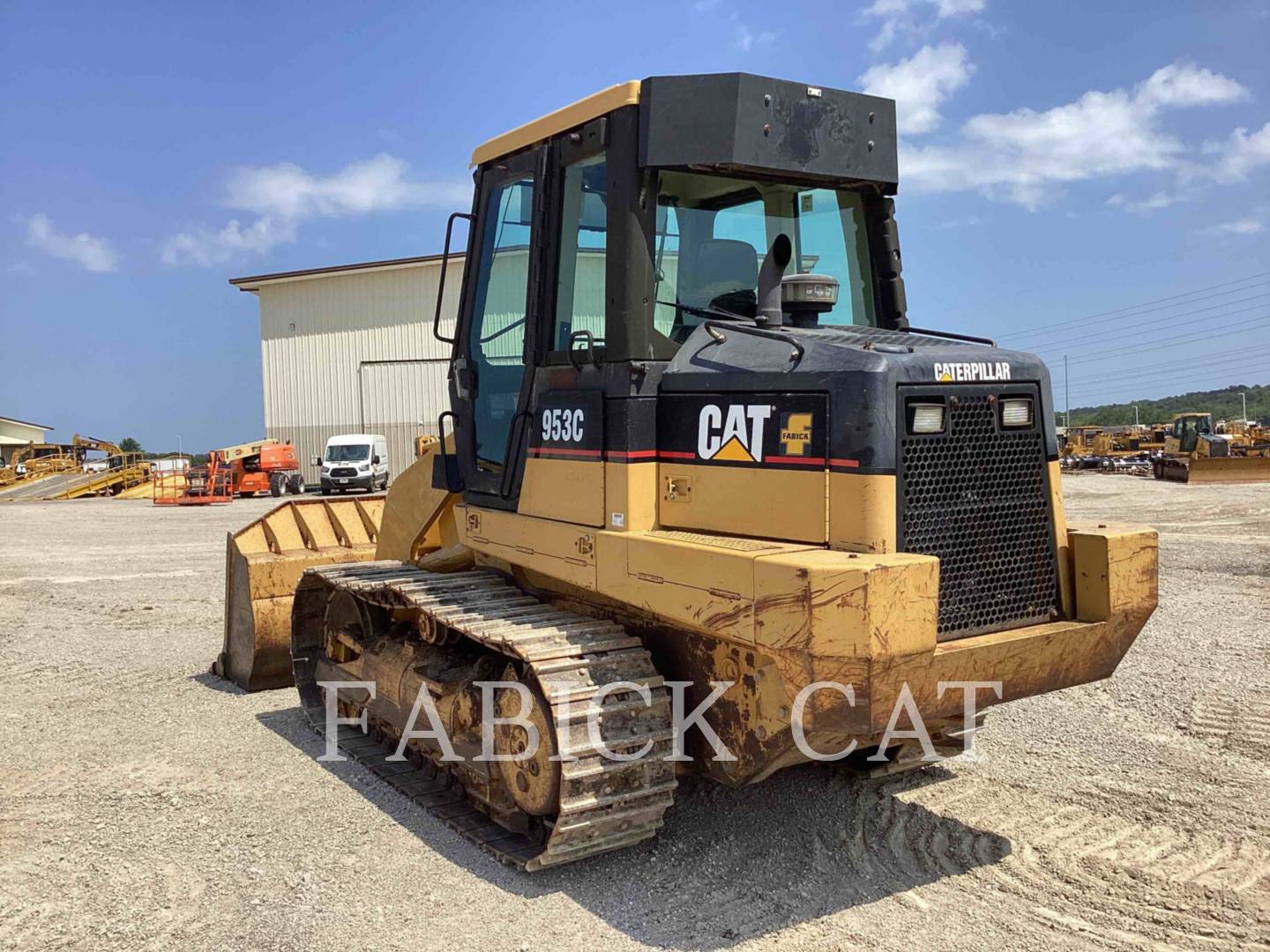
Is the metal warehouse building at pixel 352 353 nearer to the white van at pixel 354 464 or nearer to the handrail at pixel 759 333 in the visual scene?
the white van at pixel 354 464

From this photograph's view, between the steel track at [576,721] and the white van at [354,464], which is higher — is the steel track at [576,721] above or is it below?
below

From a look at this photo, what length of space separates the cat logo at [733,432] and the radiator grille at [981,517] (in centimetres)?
56

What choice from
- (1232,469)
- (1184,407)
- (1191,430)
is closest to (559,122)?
(1232,469)

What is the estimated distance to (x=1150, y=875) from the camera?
14.7 feet

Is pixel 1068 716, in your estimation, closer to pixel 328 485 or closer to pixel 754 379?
pixel 754 379

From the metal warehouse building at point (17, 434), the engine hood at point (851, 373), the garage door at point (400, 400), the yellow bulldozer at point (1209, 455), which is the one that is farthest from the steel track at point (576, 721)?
the metal warehouse building at point (17, 434)

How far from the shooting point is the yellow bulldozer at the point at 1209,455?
29250 mm

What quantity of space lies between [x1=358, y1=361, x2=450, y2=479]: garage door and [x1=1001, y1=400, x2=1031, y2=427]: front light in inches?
1315

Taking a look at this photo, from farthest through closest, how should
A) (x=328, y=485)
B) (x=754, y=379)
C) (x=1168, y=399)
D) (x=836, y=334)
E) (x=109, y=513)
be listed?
(x=1168, y=399) → (x=328, y=485) → (x=109, y=513) → (x=836, y=334) → (x=754, y=379)

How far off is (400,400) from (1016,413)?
34865 millimetres

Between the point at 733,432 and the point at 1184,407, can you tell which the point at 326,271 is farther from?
the point at 1184,407

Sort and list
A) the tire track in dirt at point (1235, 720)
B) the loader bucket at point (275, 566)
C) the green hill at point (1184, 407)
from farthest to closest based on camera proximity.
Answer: the green hill at point (1184, 407) < the loader bucket at point (275, 566) < the tire track in dirt at point (1235, 720)

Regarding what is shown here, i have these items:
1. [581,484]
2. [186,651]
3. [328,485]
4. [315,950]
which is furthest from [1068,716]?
[328,485]

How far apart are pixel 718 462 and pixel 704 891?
69.0 inches
